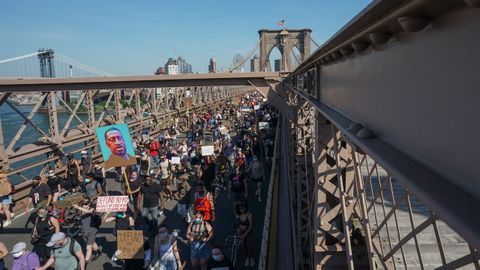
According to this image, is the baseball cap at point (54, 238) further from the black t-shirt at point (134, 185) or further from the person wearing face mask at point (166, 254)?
the black t-shirt at point (134, 185)

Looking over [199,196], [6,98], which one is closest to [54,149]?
[6,98]

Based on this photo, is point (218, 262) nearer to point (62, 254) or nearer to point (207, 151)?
point (62, 254)

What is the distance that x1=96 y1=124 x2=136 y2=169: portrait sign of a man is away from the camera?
909 centimetres

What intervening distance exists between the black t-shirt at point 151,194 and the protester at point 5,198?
166 inches

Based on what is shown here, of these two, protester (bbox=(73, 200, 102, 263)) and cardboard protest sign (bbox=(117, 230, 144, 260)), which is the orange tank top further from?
protester (bbox=(73, 200, 102, 263))

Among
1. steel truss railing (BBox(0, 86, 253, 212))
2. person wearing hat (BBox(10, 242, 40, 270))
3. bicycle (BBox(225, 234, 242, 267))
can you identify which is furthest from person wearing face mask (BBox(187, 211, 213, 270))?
steel truss railing (BBox(0, 86, 253, 212))

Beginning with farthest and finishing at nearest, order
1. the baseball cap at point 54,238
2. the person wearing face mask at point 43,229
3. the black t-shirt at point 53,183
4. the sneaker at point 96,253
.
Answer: the black t-shirt at point 53,183 → the sneaker at point 96,253 → the person wearing face mask at point 43,229 → the baseball cap at point 54,238

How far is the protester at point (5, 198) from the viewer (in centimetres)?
924

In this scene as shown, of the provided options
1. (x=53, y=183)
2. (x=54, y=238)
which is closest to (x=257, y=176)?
(x=53, y=183)

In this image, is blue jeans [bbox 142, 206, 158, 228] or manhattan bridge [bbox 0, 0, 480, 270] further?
blue jeans [bbox 142, 206, 158, 228]

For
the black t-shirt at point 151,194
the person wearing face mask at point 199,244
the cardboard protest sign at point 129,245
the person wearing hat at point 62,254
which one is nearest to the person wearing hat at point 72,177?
the black t-shirt at point 151,194

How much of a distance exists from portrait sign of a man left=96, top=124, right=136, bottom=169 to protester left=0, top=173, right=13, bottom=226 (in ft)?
9.77

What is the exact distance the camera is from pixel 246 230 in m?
6.84

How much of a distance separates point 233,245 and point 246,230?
20.7 inches
